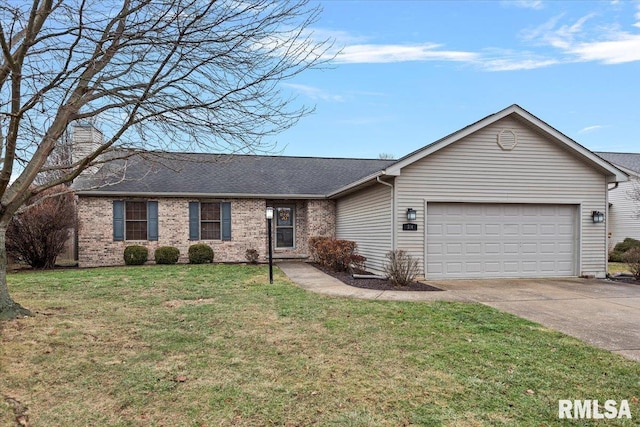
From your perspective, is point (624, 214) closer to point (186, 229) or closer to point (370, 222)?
point (370, 222)

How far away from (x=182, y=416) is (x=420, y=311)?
4325 mm

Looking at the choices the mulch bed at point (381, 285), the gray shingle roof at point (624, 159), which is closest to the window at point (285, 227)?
the mulch bed at point (381, 285)

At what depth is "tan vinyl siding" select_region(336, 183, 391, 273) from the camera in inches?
418

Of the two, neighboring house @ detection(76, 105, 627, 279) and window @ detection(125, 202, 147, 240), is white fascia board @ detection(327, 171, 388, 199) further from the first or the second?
window @ detection(125, 202, 147, 240)

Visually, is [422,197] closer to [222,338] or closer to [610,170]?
[610,170]

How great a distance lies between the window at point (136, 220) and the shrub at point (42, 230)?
66.0 inches

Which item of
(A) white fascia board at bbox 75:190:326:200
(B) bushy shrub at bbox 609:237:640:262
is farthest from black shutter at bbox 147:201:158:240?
(B) bushy shrub at bbox 609:237:640:262

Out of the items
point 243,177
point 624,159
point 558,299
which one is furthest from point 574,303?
point 624,159

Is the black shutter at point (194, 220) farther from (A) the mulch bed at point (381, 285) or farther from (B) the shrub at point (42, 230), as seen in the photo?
(A) the mulch bed at point (381, 285)

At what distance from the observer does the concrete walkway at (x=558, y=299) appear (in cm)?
524

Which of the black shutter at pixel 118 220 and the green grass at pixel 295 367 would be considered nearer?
the green grass at pixel 295 367

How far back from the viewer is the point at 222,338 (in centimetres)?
502

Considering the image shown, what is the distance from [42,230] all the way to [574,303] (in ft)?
48.7

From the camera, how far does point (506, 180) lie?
1061 centimetres
